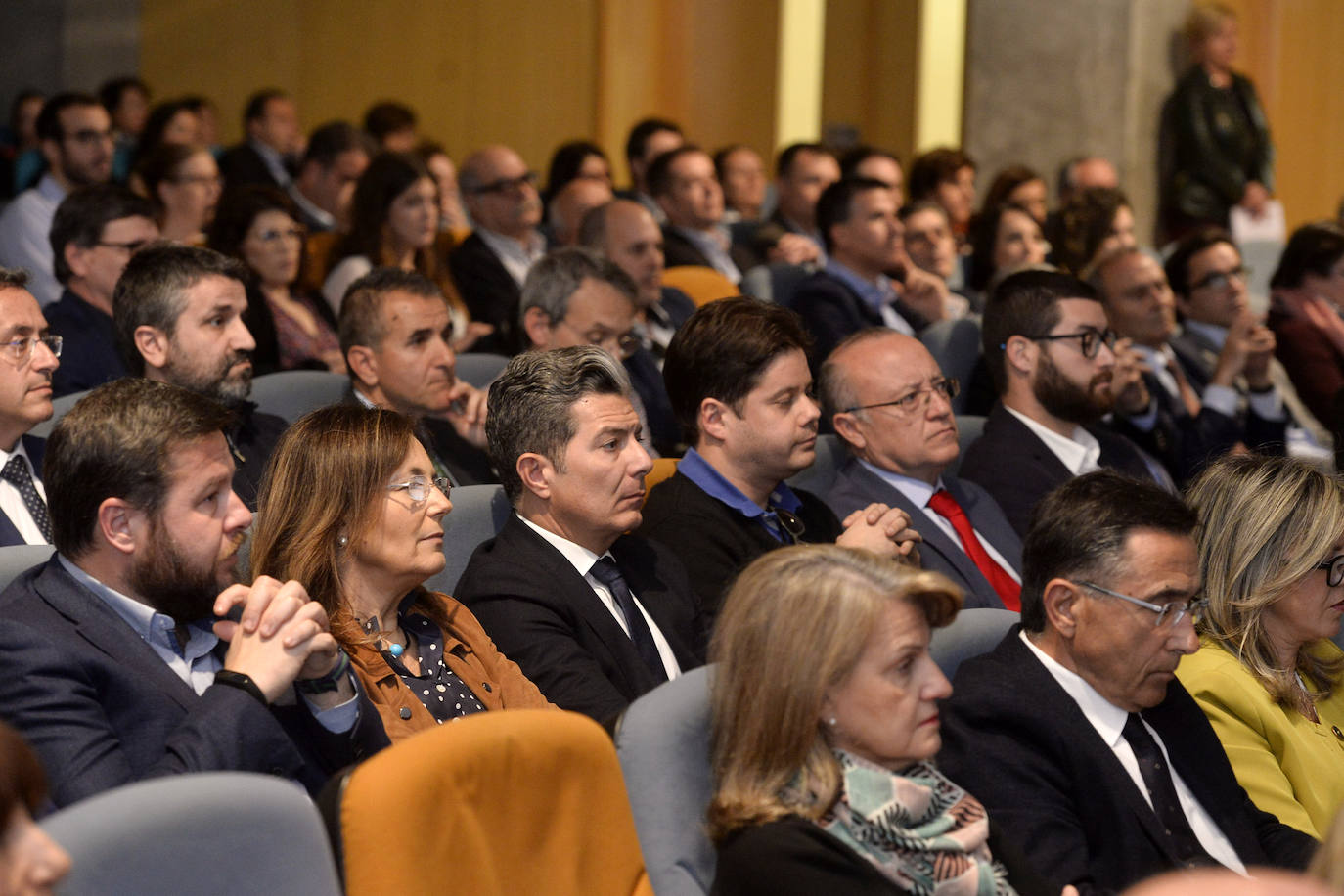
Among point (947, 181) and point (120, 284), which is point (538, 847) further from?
point (947, 181)

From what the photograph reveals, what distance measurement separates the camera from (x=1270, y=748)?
8.46ft

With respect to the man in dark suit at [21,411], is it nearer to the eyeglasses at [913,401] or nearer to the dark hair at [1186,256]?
the eyeglasses at [913,401]

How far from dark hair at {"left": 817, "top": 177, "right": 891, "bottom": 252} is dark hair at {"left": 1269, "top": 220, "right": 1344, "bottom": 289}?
153cm

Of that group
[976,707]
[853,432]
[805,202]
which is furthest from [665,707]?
[805,202]

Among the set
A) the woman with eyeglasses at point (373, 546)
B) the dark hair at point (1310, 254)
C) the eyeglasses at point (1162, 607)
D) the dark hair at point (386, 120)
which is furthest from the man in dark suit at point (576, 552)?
the dark hair at point (386, 120)

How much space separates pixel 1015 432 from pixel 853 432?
0.54 meters

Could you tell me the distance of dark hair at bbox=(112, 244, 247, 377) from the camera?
3457 millimetres

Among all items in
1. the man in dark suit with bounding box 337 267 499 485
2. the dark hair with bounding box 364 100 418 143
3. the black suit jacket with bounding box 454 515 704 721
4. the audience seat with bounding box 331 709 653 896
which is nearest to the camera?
the audience seat with bounding box 331 709 653 896

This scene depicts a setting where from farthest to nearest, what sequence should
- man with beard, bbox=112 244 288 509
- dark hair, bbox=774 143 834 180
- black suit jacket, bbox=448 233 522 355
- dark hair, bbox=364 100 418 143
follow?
dark hair, bbox=364 100 418 143, dark hair, bbox=774 143 834 180, black suit jacket, bbox=448 233 522 355, man with beard, bbox=112 244 288 509

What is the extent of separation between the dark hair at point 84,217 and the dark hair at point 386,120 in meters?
3.89

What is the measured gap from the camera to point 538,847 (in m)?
1.86

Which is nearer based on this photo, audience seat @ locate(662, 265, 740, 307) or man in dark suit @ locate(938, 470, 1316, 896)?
man in dark suit @ locate(938, 470, 1316, 896)

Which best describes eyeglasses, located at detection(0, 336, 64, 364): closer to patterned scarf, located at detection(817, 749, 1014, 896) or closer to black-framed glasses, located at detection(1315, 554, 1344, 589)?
patterned scarf, located at detection(817, 749, 1014, 896)

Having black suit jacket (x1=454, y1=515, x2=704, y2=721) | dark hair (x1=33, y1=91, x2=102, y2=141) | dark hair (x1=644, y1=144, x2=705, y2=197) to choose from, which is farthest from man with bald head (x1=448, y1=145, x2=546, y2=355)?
black suit jacket (x1=454, y1=515, x2=704, y2=721)
